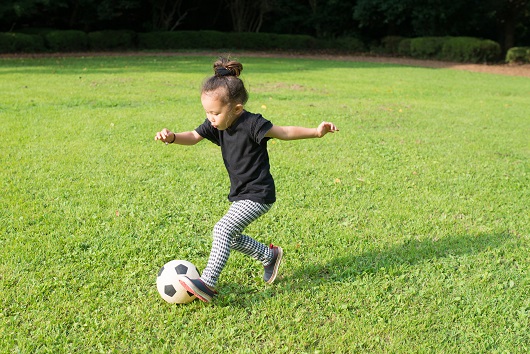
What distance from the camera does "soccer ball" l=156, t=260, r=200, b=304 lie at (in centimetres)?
319

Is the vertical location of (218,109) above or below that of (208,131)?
above

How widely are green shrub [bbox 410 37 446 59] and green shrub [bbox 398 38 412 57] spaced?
0.34 metres

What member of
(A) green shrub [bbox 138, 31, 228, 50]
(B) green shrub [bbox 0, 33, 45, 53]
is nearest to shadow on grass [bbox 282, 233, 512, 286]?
(B) green shrub [bbox 0, 33, 45, 53]

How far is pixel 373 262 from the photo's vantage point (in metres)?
3.93

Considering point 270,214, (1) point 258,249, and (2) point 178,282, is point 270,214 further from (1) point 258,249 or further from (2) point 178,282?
(2) point 178,282

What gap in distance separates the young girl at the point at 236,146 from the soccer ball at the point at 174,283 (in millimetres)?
74

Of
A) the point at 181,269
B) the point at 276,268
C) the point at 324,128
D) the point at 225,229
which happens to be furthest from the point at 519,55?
the point at 181,269

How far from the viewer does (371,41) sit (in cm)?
3145

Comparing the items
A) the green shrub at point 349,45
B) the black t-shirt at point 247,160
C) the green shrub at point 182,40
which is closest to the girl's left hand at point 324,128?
the black t-shirt at point 247,160

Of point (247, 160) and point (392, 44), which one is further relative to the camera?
point (392, 44)

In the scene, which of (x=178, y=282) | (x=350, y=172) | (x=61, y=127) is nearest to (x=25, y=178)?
(x=61, y=127)

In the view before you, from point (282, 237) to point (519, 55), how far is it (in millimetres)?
25264

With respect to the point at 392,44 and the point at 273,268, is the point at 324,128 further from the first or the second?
the point at 392,44

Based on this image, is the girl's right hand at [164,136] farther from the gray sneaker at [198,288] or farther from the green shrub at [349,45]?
the green shrub at [349,45]
